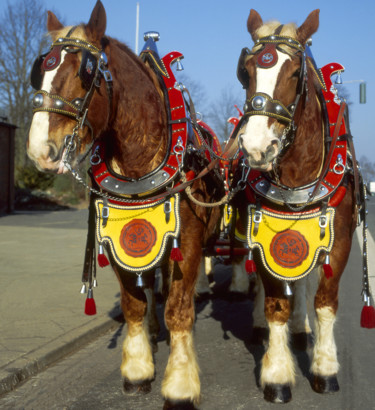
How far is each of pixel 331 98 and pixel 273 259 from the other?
1.16 m

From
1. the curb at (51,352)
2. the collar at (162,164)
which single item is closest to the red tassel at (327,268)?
the collar at (162,164)

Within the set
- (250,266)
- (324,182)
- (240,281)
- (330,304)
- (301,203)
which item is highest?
(324,182)

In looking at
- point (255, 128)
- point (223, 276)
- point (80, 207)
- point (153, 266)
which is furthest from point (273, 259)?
point (80, 207)

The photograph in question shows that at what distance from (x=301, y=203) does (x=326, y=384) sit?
A: 1.28 m

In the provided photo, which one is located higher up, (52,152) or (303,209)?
(52,152)

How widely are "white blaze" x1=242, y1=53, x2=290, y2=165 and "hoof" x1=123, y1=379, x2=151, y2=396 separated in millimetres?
1887

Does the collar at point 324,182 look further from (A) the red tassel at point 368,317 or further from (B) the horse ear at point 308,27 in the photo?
(A) the red tassel at point 368,317

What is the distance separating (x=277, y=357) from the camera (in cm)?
366

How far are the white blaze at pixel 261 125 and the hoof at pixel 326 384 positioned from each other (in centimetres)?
176

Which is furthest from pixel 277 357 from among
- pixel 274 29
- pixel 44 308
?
pixel 44 308

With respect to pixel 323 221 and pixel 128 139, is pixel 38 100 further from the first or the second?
pixel 323 221

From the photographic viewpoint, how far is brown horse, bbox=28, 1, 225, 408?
290 cm

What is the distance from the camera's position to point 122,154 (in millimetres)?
3445

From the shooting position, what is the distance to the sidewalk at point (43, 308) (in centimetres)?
442
